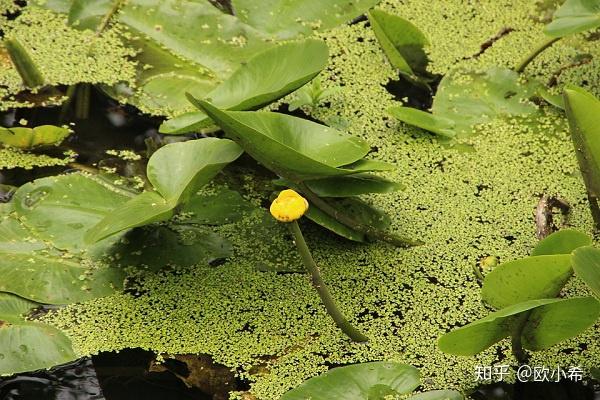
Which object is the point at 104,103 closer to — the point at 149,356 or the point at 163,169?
the point at 163,169

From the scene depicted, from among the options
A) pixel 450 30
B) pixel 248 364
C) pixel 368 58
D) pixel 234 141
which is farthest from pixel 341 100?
pixel 248 364

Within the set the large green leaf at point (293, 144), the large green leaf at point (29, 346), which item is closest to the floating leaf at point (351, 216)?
the large green leaf at point (293, 144)

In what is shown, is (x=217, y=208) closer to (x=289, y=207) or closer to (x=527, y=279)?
(x=289, y=207)

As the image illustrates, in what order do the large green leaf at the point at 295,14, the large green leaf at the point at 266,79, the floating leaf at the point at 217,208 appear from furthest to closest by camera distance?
1. the large green leaf at the point at 295,14
2. the floating leaf at the point at 217,208
3. the large green leaf at the point at 266,79

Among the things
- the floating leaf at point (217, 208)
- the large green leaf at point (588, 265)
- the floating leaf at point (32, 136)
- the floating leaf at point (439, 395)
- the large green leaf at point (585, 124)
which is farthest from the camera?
the floating leaf at point (32, 136)

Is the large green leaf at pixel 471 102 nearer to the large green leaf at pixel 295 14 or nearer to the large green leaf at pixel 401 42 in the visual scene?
the large green leaf at pixel 401 42

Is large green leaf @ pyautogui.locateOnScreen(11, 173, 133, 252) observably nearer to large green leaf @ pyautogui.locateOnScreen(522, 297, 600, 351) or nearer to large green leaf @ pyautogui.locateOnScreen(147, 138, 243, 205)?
large green leaf @ pyautogui.locateOnScreen(147, 138, 243, 205)

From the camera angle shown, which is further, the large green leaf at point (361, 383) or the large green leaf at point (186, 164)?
the large green leaf at point (186, 164)
